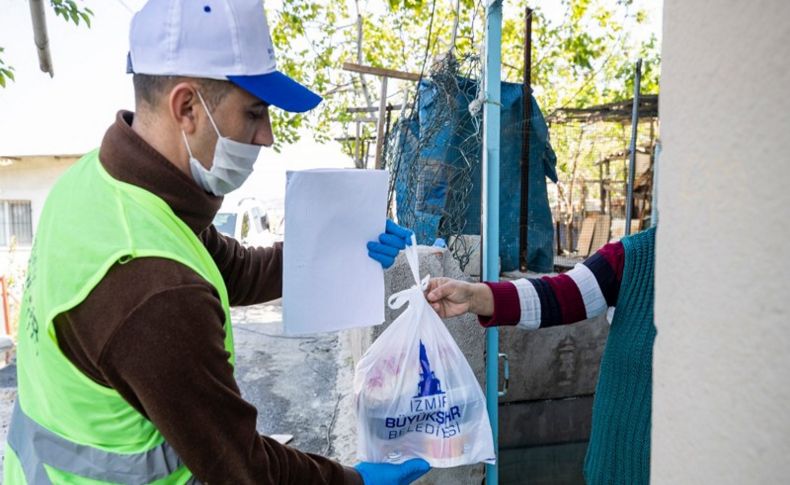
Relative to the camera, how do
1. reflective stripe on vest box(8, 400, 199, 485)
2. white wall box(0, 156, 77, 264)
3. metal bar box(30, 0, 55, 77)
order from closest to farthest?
reflective stripe on vest box(8, 400, 199, 485) → metal bar box(30, 0, 55, 77) → white wall box(0, 156, 77, 264)

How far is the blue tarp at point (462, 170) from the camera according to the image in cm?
270

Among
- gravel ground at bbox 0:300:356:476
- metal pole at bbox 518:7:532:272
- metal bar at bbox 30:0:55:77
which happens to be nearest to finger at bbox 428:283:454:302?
gravel ground at bbox 0:300:356:476

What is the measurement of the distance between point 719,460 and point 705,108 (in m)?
0.33

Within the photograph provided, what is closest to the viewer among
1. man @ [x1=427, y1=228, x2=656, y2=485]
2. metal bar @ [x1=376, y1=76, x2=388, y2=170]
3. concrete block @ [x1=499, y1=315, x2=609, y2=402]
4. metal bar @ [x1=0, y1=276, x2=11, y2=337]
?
man @ [x1=427, y1=228, x2=656, y2=485]

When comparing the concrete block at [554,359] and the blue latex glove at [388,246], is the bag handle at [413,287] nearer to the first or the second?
the blue latex glove at [388,246]

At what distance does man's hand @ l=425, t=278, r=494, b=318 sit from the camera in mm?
1713

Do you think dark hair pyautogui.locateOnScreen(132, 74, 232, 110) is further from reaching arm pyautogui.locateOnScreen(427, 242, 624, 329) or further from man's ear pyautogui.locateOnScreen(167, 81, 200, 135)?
reaching arm pyautogui.locateOnScreen(427, 242, 624, 329)

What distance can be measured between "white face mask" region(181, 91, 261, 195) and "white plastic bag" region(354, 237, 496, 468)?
0.58m

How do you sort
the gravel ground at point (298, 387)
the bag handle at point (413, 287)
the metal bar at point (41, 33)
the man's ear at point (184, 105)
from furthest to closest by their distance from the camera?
the gravel ground at point (298, 387), the metal bar at point (41, 33), the bag handle at point (413, 287), the man's ear at point (184, 105)

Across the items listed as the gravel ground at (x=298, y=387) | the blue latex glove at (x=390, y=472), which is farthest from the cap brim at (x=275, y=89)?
the gravel ground at (x=298, y=387)

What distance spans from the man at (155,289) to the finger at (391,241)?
0.49 metres

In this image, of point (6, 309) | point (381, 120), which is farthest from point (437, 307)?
point (6, 309)

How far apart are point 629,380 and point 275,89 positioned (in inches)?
47.7

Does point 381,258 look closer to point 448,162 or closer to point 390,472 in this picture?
point 390,472
